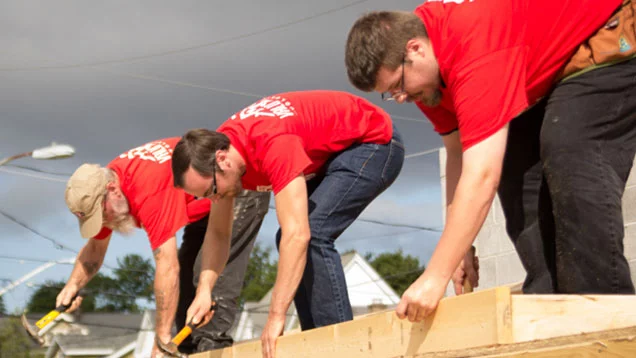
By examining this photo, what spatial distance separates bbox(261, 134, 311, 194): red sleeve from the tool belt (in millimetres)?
1118

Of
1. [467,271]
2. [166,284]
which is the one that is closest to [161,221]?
[166,284]

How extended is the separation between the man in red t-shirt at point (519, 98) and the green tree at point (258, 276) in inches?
1653

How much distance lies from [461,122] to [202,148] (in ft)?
4.80

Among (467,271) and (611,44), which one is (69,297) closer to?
(467,271)

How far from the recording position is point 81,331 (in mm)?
28891

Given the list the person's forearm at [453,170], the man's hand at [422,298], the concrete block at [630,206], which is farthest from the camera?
the concrete block at [630,206]

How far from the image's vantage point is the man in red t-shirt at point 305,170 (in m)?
3.17

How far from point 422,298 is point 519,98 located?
2.05 ft

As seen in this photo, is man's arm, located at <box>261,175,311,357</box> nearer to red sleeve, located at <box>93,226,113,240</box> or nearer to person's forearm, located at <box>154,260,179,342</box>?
person's forearm, located at <box>154,260,179,342</box>

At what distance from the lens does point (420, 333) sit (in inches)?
91.2

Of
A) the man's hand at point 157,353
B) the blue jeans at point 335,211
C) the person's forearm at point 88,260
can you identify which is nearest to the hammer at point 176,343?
the man's hand at point 157,353

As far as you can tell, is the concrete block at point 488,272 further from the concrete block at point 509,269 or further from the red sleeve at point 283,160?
the red sleeve at point 283,160

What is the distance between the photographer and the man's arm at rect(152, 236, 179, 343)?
410 centimetres

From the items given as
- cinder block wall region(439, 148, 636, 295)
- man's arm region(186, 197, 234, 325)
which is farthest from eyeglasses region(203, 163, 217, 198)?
cinder block wall region(439, 148, 636, 295)
